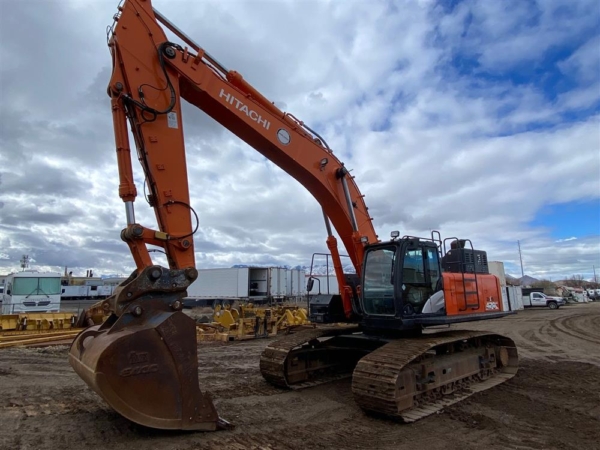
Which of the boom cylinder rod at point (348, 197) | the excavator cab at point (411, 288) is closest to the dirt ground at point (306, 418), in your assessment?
the excavator cab at point (411, 288)

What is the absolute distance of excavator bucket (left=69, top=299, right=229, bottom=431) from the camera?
4246 mm

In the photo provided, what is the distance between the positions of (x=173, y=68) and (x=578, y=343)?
48.9ft

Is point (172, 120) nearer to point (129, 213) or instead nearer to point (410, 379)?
point (129, 213)

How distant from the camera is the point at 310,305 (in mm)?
8312

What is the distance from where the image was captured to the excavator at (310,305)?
4.57 metres

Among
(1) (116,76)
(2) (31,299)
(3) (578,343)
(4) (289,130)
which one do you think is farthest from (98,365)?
(2) (31,299)

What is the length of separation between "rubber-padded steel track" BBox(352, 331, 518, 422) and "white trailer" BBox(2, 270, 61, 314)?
16.9 metres

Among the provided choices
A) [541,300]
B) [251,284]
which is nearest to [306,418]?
[251,284]

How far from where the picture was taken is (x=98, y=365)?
164 inches

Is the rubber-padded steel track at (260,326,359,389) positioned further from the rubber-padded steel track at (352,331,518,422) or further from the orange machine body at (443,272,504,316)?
the orange machine body at (443,272,504,316)

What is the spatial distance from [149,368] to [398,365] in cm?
328

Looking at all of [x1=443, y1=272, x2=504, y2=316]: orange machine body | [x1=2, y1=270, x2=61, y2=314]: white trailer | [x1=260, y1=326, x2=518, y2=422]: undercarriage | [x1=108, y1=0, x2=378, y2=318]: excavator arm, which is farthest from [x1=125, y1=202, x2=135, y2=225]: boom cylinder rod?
[x1=2, y1=270, x2=61, y2=314]: white trailer

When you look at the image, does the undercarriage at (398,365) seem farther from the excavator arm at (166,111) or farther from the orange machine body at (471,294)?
the excavator arm at (166,111)

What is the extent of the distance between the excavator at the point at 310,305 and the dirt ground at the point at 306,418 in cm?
31
